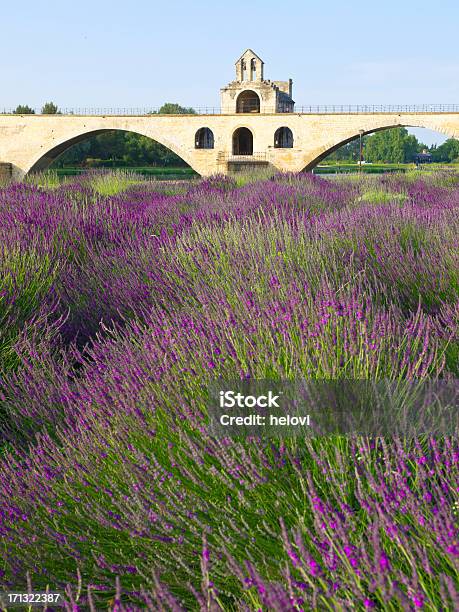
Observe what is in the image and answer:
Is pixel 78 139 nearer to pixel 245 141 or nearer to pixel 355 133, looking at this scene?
pixel 245 141

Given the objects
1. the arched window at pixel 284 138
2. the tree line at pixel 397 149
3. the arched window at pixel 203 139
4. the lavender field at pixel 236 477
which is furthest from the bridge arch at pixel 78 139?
the tree line at pixel 397 149

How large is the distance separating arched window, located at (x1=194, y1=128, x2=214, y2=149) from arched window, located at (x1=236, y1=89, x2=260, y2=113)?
2780mm

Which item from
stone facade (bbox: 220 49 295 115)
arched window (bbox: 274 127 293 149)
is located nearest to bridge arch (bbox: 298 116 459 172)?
arched window (bbox: 274 127 293 149)

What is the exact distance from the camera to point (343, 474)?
1920 mm

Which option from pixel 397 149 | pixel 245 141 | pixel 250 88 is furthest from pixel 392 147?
pixel 250 88

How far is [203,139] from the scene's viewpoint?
4616cm

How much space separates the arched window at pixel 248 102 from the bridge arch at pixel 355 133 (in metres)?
8.90

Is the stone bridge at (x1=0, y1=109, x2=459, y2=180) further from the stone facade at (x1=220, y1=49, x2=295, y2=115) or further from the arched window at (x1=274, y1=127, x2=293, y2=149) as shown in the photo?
the stone facade at (x1=220, y1=49, x2=295, y2=115)

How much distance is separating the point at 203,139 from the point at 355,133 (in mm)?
10839

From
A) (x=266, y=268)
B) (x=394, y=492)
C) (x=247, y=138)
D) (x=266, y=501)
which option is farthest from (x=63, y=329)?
(x=247, y=138)

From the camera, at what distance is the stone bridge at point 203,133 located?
4041 cm

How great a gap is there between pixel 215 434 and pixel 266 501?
0.33m

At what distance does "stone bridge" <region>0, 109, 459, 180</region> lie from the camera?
4041 centimetres

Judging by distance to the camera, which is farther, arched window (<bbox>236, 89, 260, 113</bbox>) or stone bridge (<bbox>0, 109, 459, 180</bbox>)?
arched window (<bbox>236, 89, 260, 113</bbox>)
